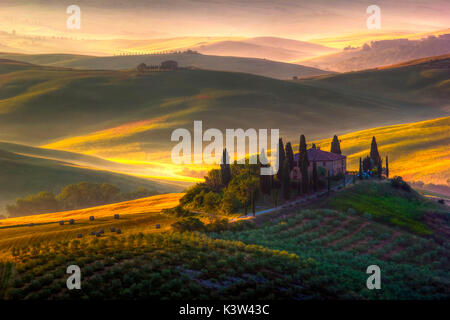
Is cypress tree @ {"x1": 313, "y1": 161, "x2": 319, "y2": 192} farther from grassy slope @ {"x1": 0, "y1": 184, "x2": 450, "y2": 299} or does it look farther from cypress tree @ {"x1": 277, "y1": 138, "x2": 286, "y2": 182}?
grassy slope @ {"x1": 0, "y1": 184, "x2": 450, "y2": 299}

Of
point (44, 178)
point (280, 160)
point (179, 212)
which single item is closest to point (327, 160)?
point (280, 160)

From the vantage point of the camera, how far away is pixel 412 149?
453ft

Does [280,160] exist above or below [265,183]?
above

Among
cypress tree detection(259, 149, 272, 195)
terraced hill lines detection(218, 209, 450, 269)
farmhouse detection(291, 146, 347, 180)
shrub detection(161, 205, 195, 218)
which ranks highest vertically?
farmhouse detection(291, 146, 347, 180)

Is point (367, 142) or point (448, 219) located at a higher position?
point (367, 142)

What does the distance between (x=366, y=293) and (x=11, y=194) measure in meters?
81.7

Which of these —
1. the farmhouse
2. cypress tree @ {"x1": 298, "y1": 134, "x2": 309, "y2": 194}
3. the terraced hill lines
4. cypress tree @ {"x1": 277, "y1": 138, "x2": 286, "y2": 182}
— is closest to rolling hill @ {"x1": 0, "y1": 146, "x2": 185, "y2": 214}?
the farmhouse

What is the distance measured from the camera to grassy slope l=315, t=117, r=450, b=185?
116m

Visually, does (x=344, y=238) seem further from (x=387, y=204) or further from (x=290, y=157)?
(x=290, y=157)

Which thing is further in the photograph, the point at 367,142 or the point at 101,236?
the point at 367,142

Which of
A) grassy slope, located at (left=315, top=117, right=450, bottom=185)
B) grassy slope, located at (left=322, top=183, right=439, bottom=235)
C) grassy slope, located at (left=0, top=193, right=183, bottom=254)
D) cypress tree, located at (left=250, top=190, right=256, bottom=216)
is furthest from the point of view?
grassy slope, located at (left=315, top=117, right=450, bottom=185)
